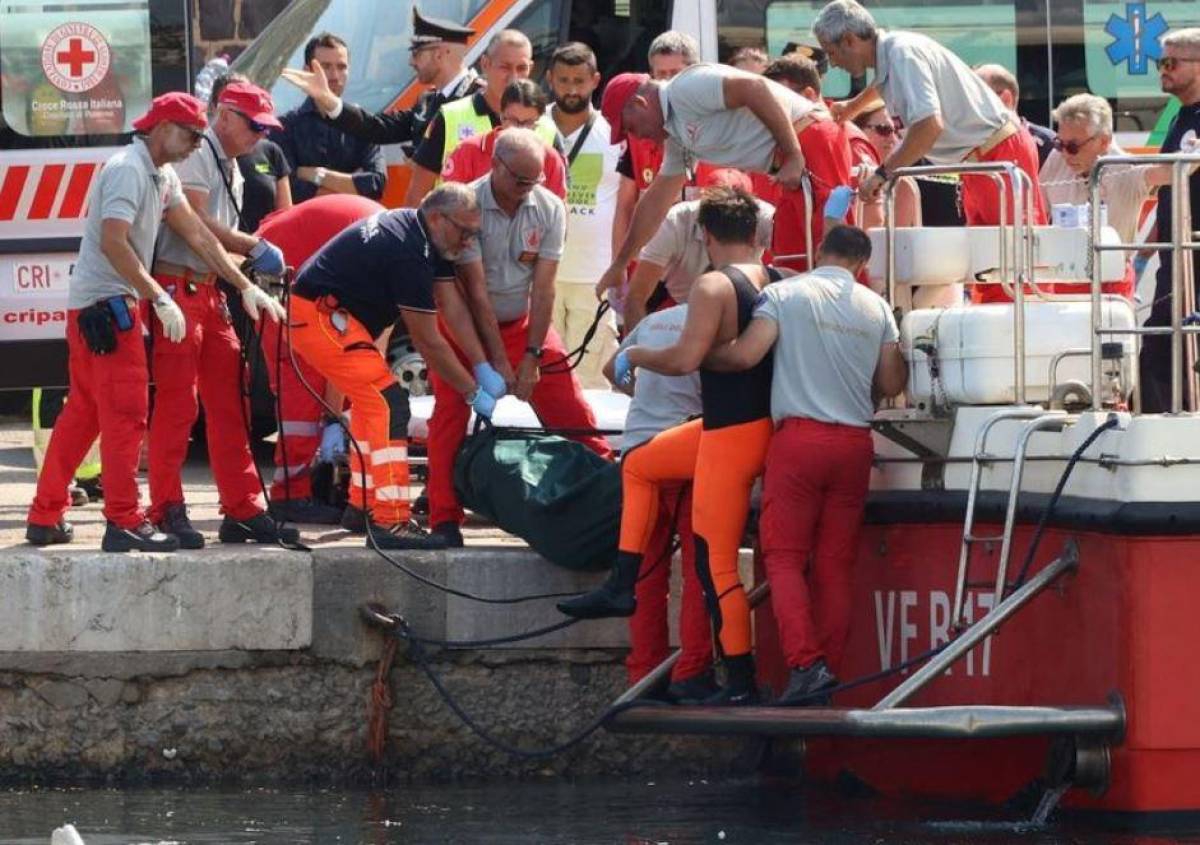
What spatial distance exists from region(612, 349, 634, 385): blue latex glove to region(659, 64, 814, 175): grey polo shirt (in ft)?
3.16

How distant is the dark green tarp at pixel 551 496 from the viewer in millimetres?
9266

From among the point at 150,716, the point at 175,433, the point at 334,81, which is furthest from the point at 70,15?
the point at 150,716

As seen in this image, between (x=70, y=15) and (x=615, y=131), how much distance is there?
12.4 ft

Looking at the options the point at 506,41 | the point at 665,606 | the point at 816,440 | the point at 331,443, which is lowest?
the point at 665,606

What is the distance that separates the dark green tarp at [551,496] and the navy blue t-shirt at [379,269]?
0.57 metres

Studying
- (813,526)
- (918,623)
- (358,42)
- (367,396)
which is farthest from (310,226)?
(918,623)

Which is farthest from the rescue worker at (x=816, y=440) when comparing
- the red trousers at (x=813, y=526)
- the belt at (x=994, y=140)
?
the belt at (x=994, y=140)

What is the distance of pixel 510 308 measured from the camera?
9.88m

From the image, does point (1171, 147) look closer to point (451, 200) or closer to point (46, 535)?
point (451, 200)

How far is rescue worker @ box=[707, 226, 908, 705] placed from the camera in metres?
8.30

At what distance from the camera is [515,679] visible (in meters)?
9.43

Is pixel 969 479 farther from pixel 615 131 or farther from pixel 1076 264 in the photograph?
pixel 615 131

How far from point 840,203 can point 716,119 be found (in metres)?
0.67

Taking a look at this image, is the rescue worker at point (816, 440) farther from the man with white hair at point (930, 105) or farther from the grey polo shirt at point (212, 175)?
the grey polo shirt at point (212, 175)
